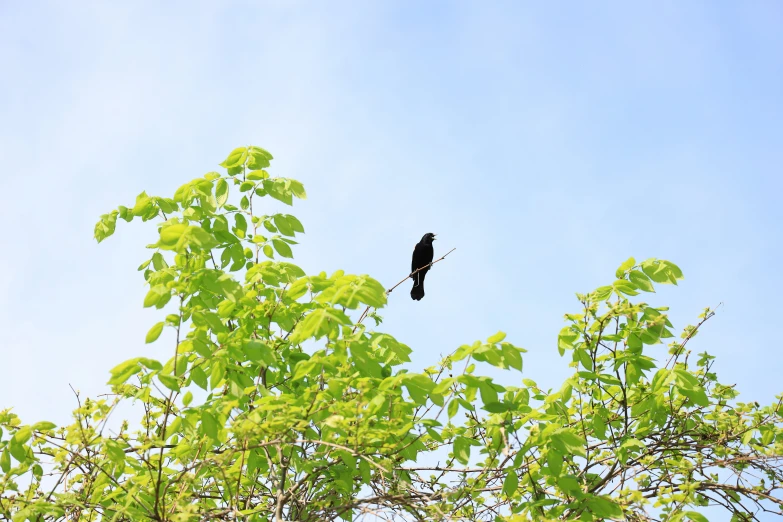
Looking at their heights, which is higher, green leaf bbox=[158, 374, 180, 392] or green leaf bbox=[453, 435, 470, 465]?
green leaf bbox=[158, 374, 180, 392]

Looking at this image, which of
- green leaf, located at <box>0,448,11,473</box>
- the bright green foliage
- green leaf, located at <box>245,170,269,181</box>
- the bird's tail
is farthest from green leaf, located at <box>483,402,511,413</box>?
the bird's tail

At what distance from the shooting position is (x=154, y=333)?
13.5ft

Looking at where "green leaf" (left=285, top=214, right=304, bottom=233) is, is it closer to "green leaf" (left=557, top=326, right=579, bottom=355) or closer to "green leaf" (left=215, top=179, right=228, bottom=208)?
"green leaf" (left=215, top=179, right=228, bottom=208)

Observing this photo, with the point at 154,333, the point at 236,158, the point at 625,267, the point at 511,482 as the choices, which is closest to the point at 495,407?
the point at 511,482

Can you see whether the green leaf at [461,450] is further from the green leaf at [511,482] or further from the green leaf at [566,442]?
the green leaf at [566,442]

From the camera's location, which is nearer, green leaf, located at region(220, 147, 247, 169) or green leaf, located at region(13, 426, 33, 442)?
green leaf, located at region(13, 426, 33, 442)

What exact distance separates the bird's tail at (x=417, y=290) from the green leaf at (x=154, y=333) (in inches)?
333

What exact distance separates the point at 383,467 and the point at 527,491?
6.99 feet

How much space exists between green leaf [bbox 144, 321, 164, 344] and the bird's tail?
845 cm

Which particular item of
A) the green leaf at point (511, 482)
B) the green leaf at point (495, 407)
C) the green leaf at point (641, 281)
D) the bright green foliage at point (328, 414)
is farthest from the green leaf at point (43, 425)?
the green leaf at point (641, 281)

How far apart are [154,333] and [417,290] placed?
8.57 meters

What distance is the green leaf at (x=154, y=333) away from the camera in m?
4.11

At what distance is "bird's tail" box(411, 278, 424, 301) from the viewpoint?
1240 centimetres

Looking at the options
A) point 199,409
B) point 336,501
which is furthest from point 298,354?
point 336,501
